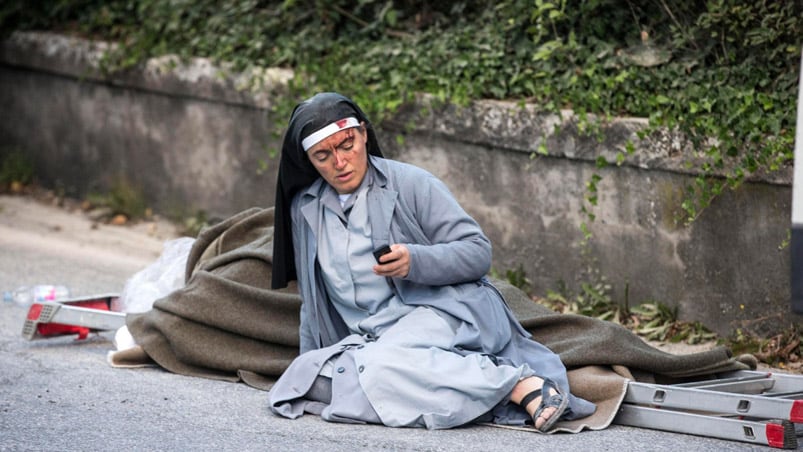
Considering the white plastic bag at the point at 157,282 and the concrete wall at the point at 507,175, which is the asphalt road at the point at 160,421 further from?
the concrete wall at the point at 507,175

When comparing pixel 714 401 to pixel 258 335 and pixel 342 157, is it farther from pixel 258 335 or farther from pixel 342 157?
pixel 258 335

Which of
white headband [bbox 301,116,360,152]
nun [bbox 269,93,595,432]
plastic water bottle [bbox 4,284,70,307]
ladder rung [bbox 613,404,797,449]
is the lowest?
plastic water bottle [bbox 4,284,70,307]

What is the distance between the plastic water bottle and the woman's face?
97.7 inches

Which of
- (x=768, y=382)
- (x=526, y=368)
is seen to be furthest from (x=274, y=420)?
(x=768, y=382)

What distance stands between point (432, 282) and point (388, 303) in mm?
284

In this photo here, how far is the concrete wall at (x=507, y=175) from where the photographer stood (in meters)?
5.80

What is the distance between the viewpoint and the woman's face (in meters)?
4.46

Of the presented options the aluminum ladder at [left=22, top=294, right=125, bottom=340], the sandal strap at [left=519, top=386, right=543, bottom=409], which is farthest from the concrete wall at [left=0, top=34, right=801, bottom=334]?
the aluminum ladder at [left=22, top=294, right=125, bottom=340]

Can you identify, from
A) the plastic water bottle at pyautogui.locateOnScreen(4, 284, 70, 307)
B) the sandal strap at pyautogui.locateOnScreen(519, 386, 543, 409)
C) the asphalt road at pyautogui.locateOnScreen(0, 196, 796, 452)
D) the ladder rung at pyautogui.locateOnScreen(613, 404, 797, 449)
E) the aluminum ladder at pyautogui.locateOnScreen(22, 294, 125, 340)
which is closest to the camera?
the ladder rung at pyautogui.locateOnScreen(613, 404, 797, 449)

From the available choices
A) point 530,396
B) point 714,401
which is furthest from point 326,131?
point 714,401

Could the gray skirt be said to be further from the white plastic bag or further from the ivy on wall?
the ivy on wall

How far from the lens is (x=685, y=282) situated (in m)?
6.02

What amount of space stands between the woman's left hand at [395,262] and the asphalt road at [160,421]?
575mm

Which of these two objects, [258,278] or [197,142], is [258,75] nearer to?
[197,142]
